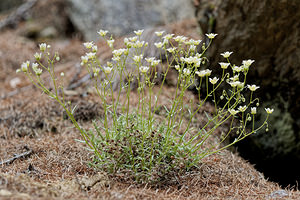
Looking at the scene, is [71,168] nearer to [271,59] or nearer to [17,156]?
[17,156]

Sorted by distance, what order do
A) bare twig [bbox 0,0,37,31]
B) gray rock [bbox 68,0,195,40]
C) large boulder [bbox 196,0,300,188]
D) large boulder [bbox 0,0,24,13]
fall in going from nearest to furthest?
large boulder [bbox 196,0,300,188], gray rock [bbox 68,0,195,40], bare twig [bbox 0,0,37,31], large boulder [bbox 0,0,24,13]

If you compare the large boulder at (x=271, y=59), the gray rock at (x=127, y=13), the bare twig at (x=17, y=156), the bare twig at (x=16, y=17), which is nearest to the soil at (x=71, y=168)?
the bare twig at (x=17, y=156)

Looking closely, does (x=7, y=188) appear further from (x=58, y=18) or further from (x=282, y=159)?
(x=58, y=18)

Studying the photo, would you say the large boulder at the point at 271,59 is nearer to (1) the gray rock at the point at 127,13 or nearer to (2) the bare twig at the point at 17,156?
(2) the bare twig at the point at 17,156

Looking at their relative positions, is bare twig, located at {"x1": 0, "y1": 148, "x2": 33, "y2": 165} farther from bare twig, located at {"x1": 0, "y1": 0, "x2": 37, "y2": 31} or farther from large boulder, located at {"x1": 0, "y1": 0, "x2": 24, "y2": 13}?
large boulder, located at {"x1": 0, "y1": 0, "x2": 24, "y2": 13}

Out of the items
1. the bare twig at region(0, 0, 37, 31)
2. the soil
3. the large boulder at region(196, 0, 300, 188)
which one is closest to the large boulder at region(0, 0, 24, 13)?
the bare twig at region(0, 0, 37, 31)

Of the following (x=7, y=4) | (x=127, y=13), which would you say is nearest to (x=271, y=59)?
(x=127, y=13)
